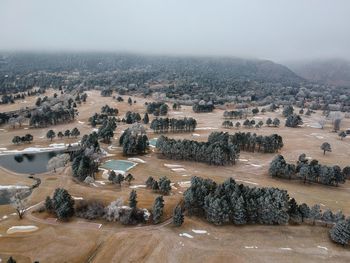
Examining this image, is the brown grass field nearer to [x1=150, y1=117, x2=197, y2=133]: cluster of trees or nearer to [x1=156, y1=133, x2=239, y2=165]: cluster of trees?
[x1=156, y1=133, x2=239, y2=165]: cluster of trees

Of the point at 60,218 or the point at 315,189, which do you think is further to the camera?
the point at 315,189

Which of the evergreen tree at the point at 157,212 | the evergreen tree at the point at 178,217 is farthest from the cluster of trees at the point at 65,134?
the evergreen tree at the point at 178,217

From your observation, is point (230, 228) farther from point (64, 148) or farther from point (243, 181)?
point (64, 148)

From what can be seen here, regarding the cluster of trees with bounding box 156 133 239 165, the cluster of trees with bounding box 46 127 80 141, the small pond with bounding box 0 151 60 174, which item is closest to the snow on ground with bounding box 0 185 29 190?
the small pond with bounding box 0 151 60 174

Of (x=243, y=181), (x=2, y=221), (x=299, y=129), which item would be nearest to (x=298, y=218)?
(x=243, y=181)

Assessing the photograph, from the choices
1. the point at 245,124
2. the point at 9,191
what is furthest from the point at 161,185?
the point at 245,124

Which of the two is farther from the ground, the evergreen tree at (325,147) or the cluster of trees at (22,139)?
the evergreen tree at (325,147)

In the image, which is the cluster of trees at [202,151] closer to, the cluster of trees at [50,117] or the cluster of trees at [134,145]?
the cluster of trees at [134,145]
